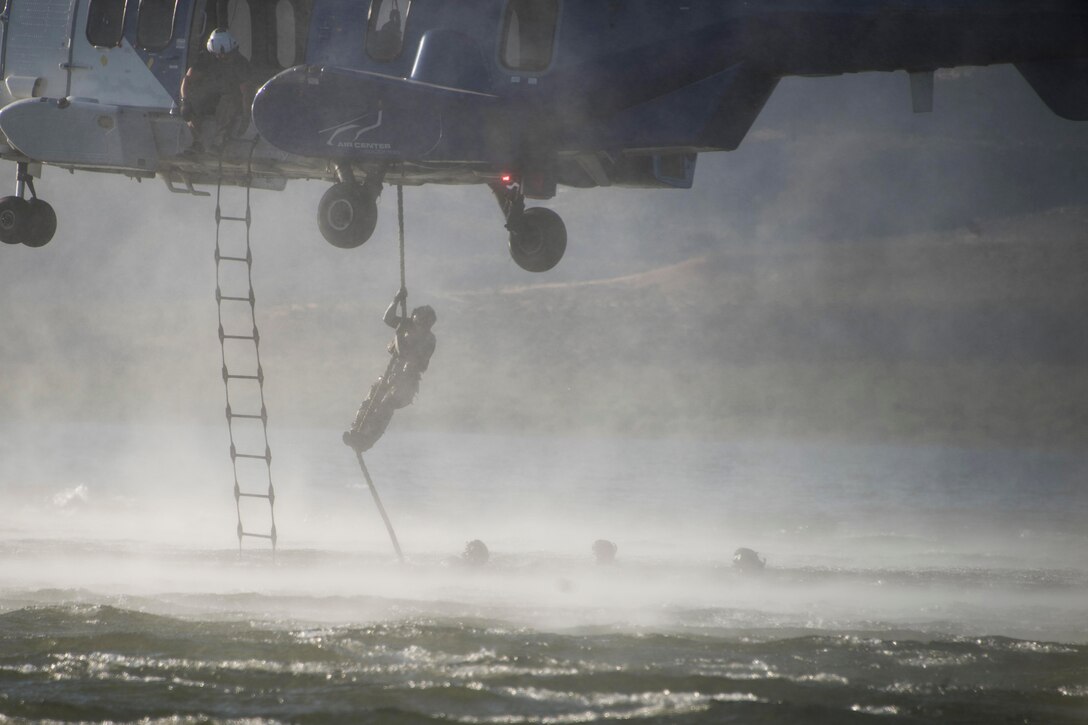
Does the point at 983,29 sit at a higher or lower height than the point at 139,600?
higher

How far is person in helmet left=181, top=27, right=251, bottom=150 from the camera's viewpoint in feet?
40.4

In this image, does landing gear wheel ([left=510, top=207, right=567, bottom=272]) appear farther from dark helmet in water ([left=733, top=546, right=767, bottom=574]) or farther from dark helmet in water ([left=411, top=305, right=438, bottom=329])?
dark helmet in water ([left=733, top=546, right=767, bottom=574])

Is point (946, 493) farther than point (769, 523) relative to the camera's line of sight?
Yes

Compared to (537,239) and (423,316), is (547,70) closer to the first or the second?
(537,239)

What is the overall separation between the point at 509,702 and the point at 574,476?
6898 centimetres

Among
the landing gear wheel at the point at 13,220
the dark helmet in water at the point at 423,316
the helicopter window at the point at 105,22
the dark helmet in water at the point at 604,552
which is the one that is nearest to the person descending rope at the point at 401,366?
the dark helmet in water at the point at 423,316

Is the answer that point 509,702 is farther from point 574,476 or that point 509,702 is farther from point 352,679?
point 574,476

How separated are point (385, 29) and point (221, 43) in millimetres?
1835

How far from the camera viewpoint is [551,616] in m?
17.0

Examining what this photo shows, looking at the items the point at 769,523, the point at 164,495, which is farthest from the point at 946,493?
the point at 164,495

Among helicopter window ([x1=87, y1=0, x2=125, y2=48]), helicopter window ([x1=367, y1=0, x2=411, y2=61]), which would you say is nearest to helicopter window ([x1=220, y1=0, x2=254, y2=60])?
helicopter window ([x1=87, y1=0, x2=125, y2=48])

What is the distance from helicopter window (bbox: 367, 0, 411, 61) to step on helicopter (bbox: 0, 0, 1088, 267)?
0.02 meters

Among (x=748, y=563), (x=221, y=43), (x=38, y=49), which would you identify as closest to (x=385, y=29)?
(x=221, y=43)

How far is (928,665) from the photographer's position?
11.0 metres
